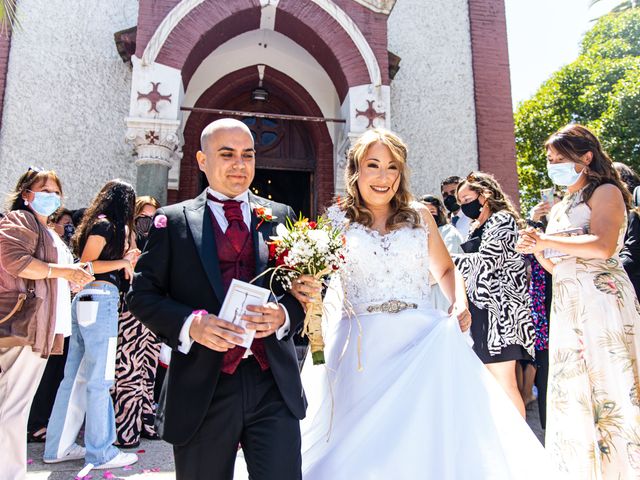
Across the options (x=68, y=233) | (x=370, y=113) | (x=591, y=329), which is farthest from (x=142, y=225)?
(x=591, y=329)

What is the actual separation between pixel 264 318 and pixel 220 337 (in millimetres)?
188

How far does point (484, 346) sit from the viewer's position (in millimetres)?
4324

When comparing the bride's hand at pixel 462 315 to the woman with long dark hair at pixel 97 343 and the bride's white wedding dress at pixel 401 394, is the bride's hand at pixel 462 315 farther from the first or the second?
the woman with long dark hair at pixel 97 343

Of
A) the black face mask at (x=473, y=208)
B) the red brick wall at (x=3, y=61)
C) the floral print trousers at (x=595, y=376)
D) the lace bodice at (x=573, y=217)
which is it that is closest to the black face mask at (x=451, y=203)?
the black face mask at (x=473, y=208)

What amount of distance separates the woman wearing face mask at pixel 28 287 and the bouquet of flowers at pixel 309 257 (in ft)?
6.97

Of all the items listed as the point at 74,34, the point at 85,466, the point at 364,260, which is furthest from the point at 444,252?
the point at 74,34

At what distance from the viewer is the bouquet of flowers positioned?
2240 mm

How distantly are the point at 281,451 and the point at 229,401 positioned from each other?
294 millimetres

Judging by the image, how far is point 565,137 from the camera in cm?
377

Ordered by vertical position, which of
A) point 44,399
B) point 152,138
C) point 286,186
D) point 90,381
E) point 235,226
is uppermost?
point 286,186

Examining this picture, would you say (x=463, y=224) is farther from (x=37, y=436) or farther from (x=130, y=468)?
(x=37, y=436)

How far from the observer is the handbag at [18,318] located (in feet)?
11.6

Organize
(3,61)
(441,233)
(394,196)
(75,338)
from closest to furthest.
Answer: (394,196) < (75,338) < (441,233) < (3,61)

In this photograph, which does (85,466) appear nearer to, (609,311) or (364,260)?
(364,260)
